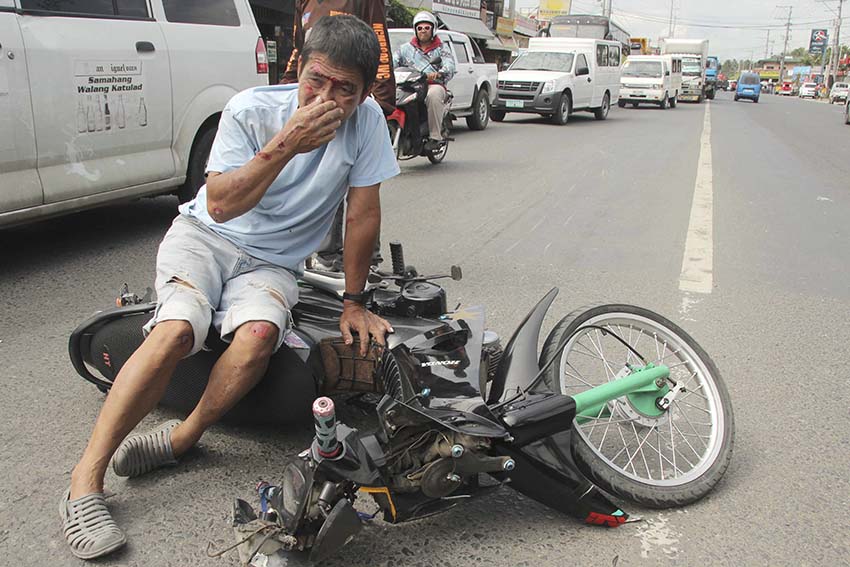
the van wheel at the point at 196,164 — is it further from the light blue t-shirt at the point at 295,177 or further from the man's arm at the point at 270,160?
the man's arm at the point at 270,160

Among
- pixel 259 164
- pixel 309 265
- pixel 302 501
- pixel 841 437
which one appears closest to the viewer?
pixel 302 501

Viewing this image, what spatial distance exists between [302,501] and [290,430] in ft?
3.19

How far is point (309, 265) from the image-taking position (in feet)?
13.8

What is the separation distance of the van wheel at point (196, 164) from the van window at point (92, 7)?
0.98 meters

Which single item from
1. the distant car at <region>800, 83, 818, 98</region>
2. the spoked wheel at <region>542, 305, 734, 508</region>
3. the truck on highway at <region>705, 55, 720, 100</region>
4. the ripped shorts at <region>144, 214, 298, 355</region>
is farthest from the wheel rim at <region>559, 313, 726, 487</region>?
the distant car at <region>800, 83, 818, 98</region>

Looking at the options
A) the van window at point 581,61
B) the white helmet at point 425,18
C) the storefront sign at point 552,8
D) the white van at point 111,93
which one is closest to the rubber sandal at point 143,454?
the white van at point 111,93

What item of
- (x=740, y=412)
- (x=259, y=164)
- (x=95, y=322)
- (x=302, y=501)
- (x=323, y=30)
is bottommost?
(x=740, y=412)

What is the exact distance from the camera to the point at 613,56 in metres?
20.8

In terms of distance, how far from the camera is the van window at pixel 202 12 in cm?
541

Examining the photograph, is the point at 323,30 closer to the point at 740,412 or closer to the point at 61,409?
the point at 61,409

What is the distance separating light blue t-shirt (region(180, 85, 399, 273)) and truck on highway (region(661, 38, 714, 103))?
37.6m

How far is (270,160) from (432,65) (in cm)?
721

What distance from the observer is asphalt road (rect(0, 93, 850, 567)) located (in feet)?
7.53

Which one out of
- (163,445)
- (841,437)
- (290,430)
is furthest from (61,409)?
(841,437)
